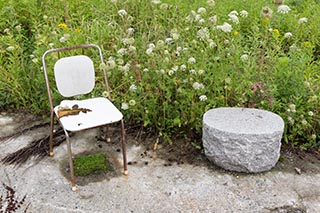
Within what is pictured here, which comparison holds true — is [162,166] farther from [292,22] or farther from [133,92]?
[292,22]

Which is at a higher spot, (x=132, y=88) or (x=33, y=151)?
(x=132, y=88)

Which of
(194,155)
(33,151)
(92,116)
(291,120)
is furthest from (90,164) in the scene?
(291,120)

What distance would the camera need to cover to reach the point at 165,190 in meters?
3.31

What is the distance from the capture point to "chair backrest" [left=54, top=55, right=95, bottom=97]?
3543mm

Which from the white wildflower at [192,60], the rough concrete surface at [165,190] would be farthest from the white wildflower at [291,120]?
the white wildflower at [192,60]

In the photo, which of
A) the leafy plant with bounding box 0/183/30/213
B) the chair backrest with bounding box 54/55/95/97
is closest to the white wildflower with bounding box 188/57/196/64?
the chair backrest with bounding box 54/55/95/97

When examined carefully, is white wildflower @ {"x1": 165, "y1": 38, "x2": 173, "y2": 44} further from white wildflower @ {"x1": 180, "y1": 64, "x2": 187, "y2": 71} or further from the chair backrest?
the chair backrest

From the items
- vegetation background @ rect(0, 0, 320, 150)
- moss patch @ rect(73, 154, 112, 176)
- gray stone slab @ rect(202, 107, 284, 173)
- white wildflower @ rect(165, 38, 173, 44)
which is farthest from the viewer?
white wildflower @ rect(165, 38, 173, 44)

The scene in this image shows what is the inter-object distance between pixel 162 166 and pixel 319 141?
4.49 ft

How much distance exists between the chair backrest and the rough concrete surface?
0.60 m

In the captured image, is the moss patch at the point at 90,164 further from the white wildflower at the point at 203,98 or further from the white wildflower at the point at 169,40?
the white wildflower at the point at 169,40

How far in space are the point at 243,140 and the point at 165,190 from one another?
2.24 ft

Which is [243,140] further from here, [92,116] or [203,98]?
[92,116]

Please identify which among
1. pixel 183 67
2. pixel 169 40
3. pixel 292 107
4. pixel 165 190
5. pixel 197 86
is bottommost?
pixel 165 190
